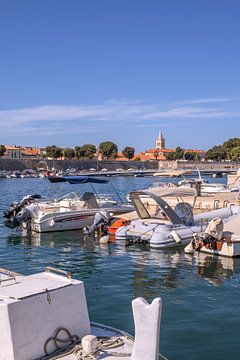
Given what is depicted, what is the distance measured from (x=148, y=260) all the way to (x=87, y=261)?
254 cm

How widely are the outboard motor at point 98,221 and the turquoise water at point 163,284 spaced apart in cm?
107

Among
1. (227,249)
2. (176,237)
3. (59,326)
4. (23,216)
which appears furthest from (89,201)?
(59,326)

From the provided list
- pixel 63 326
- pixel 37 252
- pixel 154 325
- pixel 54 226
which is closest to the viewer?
pixel 154 325

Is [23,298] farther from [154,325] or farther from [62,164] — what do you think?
[62,164]

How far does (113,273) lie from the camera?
16.8 meters

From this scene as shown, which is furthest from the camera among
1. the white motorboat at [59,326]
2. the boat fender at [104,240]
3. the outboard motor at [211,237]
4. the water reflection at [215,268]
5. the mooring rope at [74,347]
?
the boat fender at [104,240]

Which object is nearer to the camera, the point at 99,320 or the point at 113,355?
the point at 113,355

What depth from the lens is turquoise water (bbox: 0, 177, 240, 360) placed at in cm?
1035

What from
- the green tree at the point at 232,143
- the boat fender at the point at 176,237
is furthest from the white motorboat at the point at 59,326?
the green tree at the point at 232,143

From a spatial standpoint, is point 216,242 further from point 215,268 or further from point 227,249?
point 215,268

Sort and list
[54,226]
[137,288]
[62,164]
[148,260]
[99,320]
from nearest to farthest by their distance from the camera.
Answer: [99,320], [137,288], [148,260], [54,226], [62,164]

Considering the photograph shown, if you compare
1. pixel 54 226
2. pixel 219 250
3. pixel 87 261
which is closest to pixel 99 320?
pixel 87 261

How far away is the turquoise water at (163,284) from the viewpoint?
10.4 meters

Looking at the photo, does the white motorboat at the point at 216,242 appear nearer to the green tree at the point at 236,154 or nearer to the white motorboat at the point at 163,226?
the white motorboat at the point at 163,226
